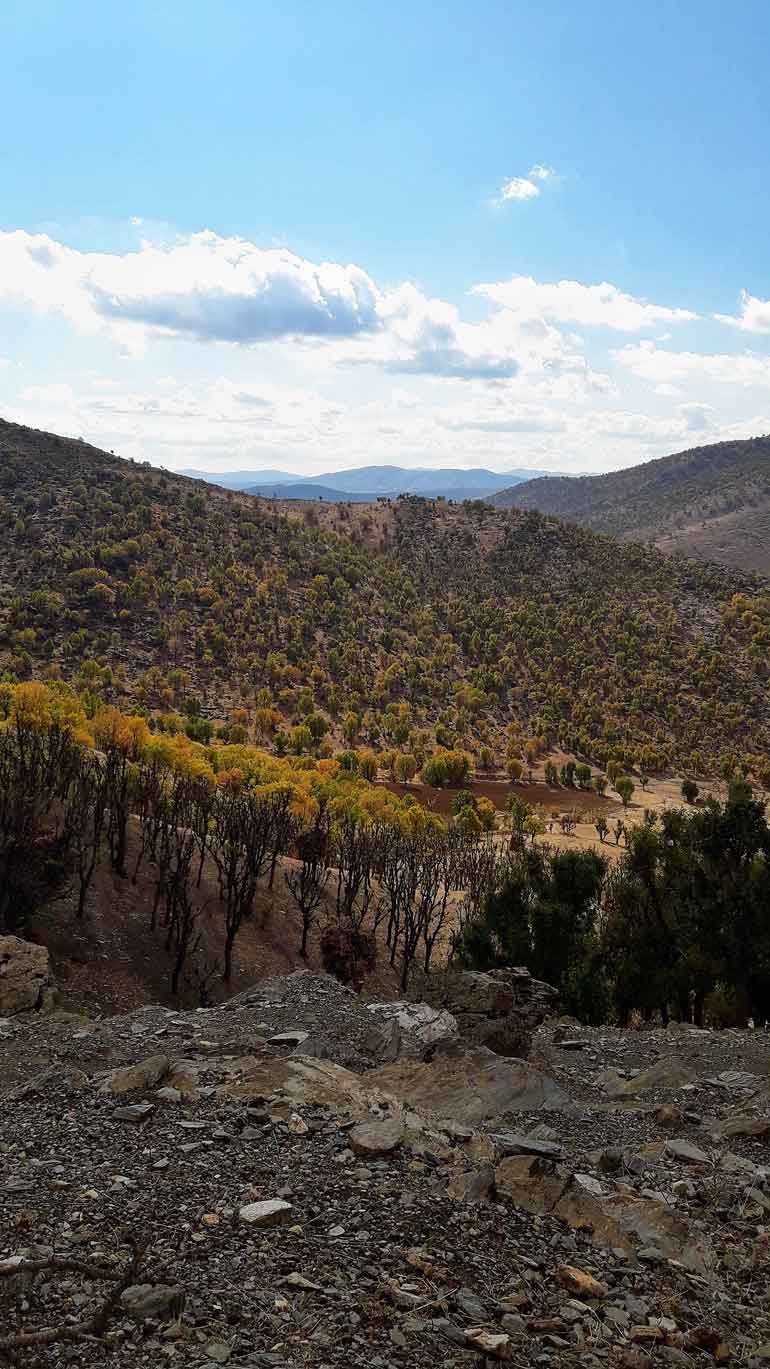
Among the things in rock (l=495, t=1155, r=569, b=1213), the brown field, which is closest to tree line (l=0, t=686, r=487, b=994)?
rock (l=495, t=1155, r=569, b=1213)

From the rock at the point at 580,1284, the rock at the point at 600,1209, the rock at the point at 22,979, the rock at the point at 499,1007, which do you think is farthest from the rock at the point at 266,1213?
the rock at the point at 22,979

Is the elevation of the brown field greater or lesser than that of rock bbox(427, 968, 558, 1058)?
lesser

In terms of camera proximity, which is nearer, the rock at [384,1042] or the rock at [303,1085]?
the rock at [303,1085]

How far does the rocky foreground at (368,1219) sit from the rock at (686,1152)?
40 mm

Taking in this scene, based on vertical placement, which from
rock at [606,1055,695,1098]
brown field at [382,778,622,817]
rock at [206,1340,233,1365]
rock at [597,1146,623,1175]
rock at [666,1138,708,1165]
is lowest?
brown field at [382,778,622,817]

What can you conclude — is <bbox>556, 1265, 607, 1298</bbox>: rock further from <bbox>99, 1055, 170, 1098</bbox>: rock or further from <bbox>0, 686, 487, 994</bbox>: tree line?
<bbox>0, 686, 487, 994</bbox>: tree line

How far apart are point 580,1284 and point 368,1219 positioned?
185 centimetres

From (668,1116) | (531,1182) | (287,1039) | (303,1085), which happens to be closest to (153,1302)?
(531,1182)

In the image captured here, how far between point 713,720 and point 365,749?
4584cm

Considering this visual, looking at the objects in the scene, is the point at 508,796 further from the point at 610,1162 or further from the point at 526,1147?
the point at 526,1147

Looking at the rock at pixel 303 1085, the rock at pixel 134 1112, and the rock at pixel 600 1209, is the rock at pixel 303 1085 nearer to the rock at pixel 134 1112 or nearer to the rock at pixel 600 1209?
the rock at pixel 134 1112

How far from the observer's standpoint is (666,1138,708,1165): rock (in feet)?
33.2

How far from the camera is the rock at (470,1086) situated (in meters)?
11.7

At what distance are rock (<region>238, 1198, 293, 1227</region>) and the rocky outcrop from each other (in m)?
9.55
